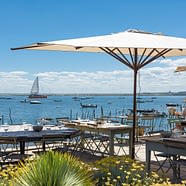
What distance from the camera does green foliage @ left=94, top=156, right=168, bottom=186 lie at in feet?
12.6

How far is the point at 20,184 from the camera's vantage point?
3133 mm

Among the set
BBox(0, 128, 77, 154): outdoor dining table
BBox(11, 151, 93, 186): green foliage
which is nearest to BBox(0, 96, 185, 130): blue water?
A: BBox(0, 128, 77, 154): outdoor dining table

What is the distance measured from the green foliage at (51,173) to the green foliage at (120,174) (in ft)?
1.86

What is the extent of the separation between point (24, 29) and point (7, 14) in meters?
2.65

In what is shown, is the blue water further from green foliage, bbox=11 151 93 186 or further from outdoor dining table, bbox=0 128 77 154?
green foliage, bbox=11 151 93 186

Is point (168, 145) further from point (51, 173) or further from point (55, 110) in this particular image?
point (55, 110)

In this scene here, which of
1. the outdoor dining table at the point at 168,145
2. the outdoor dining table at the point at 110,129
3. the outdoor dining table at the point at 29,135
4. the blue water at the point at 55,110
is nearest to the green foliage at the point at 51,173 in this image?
the outdoor dining table at the point at 168,145

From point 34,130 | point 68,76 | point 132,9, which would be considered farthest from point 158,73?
point 34,130

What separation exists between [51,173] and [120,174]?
1058 millimetres

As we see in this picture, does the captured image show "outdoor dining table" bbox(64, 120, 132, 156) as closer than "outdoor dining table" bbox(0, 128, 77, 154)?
No

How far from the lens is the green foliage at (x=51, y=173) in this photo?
314 centimetres

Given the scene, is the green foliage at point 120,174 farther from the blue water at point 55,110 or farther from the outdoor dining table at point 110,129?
the blue water at point 55,110

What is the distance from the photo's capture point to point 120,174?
401 centimetres

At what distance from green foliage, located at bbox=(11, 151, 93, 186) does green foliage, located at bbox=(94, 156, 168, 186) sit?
0.57m
